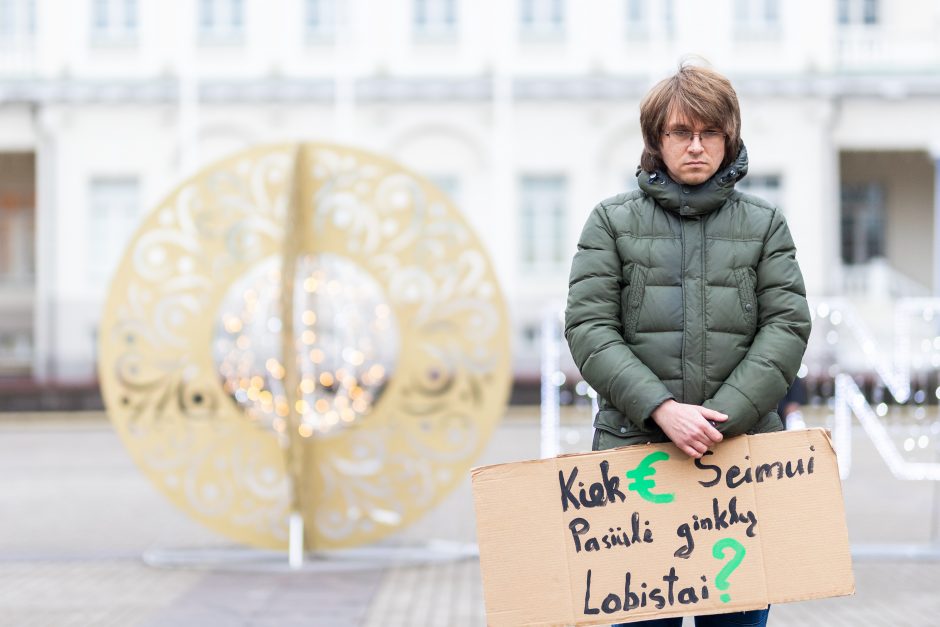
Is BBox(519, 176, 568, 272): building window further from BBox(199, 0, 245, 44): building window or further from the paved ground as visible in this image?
the paved ground


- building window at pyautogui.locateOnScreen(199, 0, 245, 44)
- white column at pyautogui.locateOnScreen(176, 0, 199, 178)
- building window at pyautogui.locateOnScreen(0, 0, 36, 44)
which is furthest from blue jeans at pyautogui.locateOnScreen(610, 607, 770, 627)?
building window at pyautogui.locateOnScreen(0, 0, 36, 44)

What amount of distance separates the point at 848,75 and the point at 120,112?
42.9 feet

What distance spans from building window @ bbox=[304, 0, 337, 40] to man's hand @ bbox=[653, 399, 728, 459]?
2003 cm

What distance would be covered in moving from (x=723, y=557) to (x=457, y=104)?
742 inches

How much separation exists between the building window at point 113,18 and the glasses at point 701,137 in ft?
67.6

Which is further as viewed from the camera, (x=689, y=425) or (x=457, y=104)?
(x=457, y=104)

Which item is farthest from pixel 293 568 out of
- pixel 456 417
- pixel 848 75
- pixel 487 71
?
pixel 848 75

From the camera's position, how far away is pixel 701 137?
2891 millimetres

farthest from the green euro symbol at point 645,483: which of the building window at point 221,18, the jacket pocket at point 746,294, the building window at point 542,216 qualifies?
the building window at point 221,18

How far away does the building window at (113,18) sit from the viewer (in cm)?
2184

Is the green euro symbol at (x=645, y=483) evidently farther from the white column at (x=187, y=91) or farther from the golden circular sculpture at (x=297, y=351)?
the white column at (x=187, y=91)

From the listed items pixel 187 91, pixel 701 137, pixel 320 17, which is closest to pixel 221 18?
pixel 187 91

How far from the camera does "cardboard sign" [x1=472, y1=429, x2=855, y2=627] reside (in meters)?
2.81

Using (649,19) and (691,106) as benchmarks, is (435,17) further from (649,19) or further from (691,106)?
(691,106)
